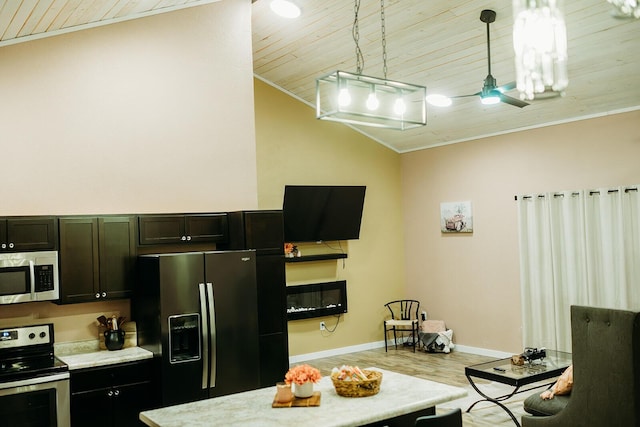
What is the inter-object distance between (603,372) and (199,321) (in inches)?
116

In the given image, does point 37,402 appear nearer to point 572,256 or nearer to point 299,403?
point 299,403

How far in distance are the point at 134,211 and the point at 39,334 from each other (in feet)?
4.12

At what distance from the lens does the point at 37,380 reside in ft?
13.0

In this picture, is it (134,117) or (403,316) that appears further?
(403,316)

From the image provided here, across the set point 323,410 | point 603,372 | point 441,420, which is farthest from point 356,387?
point 603,372

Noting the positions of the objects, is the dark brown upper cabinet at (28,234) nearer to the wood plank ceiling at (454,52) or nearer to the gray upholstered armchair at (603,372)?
the wood plank ceiling at (454,52)

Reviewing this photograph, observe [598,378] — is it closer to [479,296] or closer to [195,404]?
[195,404]

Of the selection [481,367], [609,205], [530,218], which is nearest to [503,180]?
[530,218]

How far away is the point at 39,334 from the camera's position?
4.41 meters

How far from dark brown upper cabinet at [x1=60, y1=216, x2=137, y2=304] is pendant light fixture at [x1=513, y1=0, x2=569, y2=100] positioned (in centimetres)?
375

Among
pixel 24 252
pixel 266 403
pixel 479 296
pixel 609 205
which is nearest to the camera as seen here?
pixel 266 403

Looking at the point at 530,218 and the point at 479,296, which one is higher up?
the point at 530,218

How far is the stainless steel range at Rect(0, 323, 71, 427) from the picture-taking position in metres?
3.88

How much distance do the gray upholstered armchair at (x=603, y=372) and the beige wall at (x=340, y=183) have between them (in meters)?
4.29
